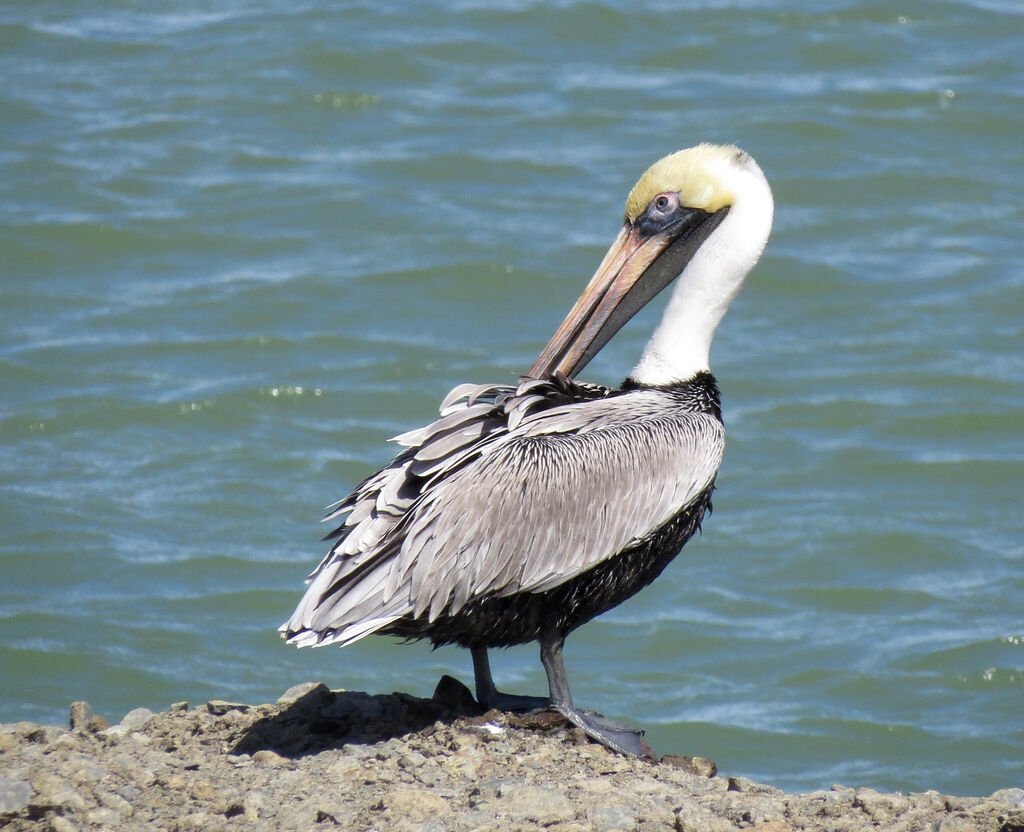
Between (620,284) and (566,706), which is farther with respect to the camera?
(620,284)

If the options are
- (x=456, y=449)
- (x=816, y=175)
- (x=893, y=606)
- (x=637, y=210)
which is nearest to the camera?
(x=456, y=449)

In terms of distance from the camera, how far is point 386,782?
466cm

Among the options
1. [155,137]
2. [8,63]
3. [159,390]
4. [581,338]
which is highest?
[8,63]

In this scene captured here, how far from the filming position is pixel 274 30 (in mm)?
16297

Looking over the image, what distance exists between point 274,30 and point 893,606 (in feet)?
32.5

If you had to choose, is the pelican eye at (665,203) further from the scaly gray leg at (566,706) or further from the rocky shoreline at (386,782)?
the rocky shoreline at (386,782)

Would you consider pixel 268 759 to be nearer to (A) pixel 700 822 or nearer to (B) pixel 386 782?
(B) pixel 386 782

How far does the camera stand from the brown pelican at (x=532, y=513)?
5.01 meters

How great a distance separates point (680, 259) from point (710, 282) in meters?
0.27

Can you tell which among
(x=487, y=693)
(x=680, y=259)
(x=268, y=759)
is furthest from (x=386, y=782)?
(x=680, y=259)

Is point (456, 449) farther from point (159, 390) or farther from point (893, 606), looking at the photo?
point (159, 390)

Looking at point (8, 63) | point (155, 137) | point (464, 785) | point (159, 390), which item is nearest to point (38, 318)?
point (159, 390)

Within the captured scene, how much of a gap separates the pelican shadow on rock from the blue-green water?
278 centimetres

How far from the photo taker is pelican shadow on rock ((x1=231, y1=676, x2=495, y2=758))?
17.0ft
